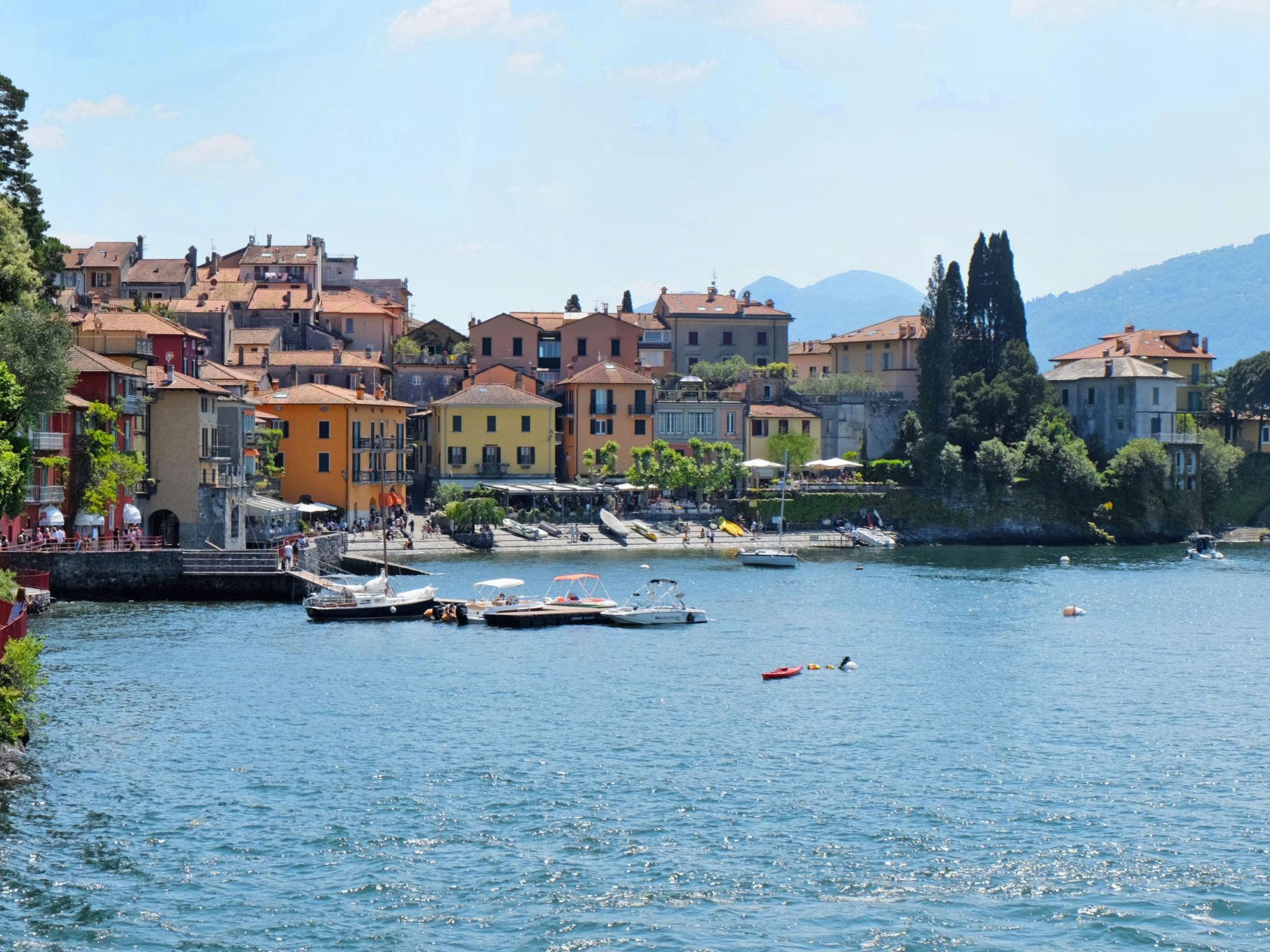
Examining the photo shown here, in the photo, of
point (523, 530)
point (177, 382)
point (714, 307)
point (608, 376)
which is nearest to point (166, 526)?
point (177, 382)

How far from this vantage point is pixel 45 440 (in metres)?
61.6

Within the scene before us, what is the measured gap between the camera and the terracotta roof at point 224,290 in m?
118

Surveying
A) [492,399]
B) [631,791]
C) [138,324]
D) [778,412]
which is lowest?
[631,791]

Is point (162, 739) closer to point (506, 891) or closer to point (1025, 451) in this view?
point (506, 891)

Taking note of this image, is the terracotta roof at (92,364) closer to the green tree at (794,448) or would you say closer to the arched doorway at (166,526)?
the arched doorway at (166,526)

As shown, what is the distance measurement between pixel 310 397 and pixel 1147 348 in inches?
2413

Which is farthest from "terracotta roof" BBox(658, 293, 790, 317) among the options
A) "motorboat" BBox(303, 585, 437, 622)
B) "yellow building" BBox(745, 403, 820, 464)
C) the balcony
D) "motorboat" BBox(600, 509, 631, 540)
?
the balcony

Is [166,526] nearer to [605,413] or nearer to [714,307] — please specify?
[605,413]

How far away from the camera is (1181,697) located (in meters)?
45.8

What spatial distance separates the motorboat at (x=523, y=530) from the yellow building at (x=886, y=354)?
32.3m

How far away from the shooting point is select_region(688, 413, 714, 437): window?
366 ft

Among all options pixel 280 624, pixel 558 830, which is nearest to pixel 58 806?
pixel 558 830

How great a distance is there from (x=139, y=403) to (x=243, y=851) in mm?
44262

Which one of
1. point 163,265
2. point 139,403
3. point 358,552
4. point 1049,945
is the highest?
point 163,265
